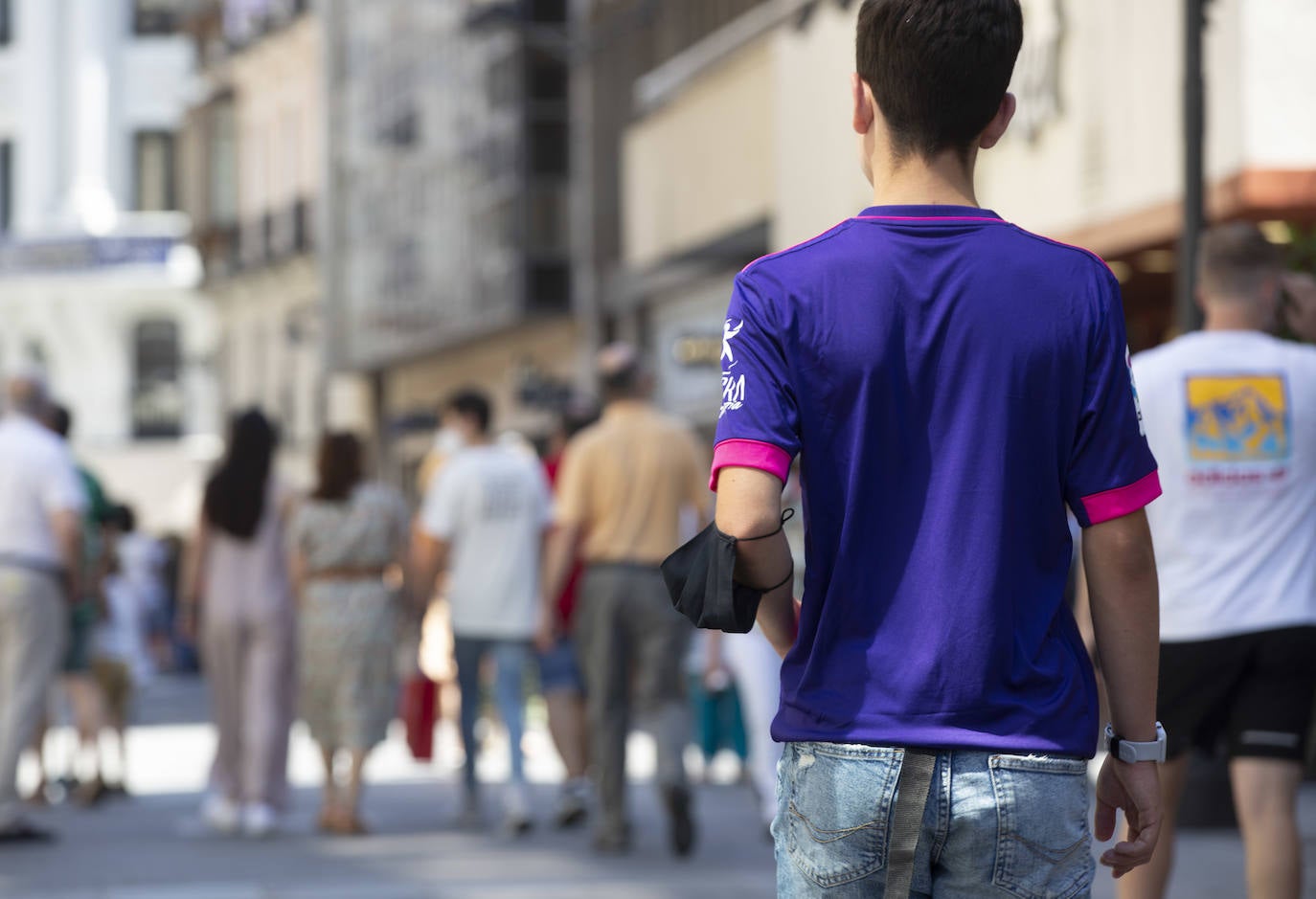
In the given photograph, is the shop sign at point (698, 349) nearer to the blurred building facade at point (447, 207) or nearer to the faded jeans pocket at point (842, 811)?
the blurred building facade at point (447, 207)

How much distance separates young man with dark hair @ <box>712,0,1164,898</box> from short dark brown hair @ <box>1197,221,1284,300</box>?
9.45 feet

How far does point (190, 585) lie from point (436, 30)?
21.7 m

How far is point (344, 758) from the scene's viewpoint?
52.7ft

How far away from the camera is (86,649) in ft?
41.7

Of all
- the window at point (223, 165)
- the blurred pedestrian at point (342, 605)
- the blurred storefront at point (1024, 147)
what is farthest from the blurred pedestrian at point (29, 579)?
the window at point (223, 165)

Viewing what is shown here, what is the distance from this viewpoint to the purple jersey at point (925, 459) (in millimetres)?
3158

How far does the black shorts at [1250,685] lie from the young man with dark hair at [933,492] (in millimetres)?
2708

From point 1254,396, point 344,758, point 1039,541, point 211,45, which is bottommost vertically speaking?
point 344,758

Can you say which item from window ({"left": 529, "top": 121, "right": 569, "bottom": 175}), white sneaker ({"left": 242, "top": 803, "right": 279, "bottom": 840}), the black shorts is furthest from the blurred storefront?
the black shorts

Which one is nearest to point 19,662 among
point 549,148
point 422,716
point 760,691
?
point 422,716

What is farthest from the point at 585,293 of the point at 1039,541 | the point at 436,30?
the point at 1039,541

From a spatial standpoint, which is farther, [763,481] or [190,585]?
[190,585]

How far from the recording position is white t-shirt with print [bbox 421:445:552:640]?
1148 centimetres

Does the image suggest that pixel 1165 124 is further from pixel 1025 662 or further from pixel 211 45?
pixel 211 45
